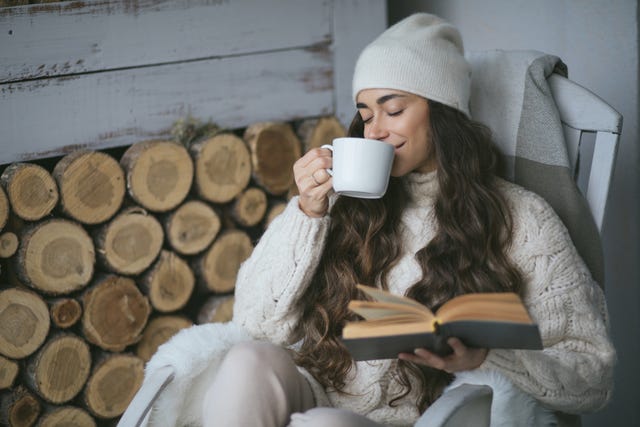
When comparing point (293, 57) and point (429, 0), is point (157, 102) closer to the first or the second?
point (293, 57)

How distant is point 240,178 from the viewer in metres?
2.03

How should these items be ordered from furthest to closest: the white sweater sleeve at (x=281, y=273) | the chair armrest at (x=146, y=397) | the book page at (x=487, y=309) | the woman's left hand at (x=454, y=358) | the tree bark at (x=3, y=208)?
1. the tree bark at (x=3, y=208)
2. the white sweater sleeve at (x=281, y=273)
3. the chair armrest at (x=146, y=397)
4. the woman's left hand at (x=454, y=358)
5. the book page at (x=487, y=309)

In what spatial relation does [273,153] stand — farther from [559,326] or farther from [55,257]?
[559,326]

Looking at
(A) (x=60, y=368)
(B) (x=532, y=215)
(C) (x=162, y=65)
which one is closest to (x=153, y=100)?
(C) (x=162, y=65)

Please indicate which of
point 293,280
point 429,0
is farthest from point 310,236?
point 429,0

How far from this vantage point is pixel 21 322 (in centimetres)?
168

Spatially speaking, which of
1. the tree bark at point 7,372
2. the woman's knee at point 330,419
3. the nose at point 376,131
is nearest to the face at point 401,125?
the nose at point 376,131

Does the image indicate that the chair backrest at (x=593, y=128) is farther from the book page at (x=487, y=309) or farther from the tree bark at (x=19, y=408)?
the tree bark at (x=19, y=408)

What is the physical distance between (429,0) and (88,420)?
Result: 1.62 m

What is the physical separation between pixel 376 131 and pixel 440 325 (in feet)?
1.67

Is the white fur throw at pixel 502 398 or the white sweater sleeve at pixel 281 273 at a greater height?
the white sweater sleeve at pixel 281 273

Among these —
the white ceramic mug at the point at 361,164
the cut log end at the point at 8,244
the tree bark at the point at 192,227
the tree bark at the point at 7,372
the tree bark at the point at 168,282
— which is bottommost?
the tree bark at the point at 7,372

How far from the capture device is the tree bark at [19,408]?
1.68 meters

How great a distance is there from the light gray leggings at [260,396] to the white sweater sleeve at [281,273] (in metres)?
0.13
